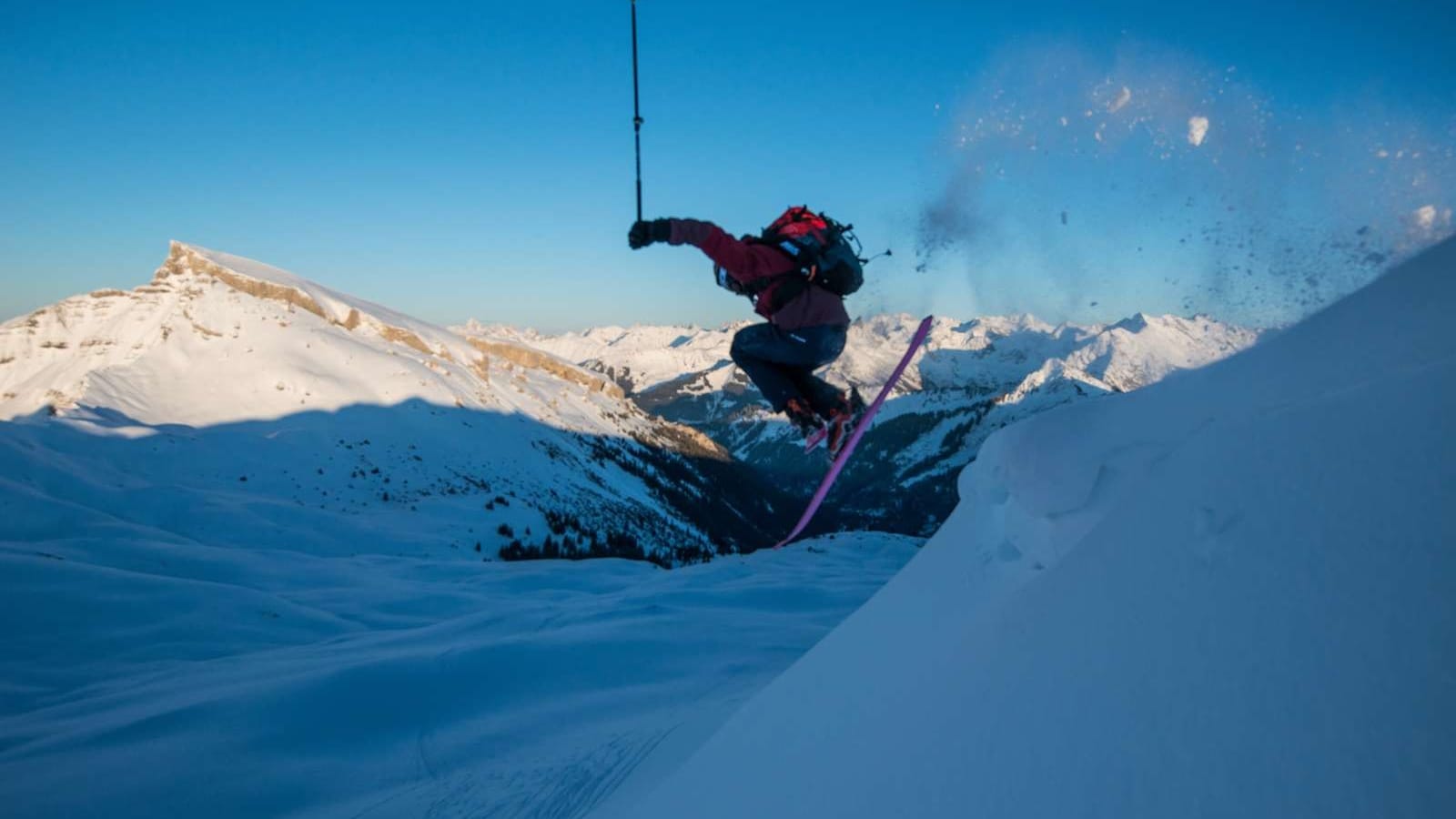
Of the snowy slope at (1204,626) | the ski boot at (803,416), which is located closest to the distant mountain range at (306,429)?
the ski boot at (803,416)

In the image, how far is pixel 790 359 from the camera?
729 cm

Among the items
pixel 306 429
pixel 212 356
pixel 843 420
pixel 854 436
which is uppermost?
pixel 212 356

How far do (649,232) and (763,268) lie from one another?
1.25 m

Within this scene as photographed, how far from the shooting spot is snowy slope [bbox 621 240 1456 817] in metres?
1.63

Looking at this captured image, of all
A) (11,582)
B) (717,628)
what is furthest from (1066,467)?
(11,582)

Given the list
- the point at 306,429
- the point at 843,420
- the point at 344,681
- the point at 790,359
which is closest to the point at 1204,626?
the point at 790,359

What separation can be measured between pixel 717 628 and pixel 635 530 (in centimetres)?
7031

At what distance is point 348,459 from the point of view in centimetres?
5062

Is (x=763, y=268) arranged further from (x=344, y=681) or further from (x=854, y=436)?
(x=344, y=681)

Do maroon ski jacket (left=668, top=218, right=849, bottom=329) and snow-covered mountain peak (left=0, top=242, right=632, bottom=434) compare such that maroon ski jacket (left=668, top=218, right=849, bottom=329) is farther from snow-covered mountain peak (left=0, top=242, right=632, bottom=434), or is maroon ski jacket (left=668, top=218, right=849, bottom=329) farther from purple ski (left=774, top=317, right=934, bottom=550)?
snow-covered mountain peak (left=0, top=242, right=632, bottom=434)

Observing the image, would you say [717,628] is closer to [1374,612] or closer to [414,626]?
[414,626]

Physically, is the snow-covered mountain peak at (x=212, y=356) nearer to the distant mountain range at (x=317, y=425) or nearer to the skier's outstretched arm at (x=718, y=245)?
the distant mountain range at (x=317, y=425)

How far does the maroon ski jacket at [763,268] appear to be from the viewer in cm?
618

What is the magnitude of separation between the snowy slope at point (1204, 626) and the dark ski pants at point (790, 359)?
11.5 ft
